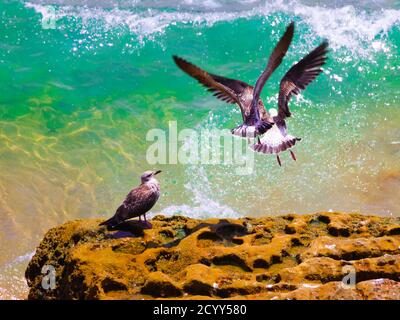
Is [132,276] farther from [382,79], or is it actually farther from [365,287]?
[382,79]

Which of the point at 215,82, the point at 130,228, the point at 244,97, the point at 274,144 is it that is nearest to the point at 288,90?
the point at 244,97

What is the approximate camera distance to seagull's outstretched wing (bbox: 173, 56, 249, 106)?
5500 millimetres

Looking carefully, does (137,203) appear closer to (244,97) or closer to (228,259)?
(228,259)

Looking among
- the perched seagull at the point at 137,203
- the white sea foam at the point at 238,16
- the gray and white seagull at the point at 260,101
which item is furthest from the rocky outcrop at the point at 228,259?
the white sea foam at the point at 238,16

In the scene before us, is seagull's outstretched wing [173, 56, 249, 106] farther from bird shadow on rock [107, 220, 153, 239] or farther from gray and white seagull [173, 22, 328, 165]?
bird shadow on rock [107, 220, 153, 239]

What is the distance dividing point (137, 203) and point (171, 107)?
6.96 metres

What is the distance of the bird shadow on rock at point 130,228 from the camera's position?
17.4 feet

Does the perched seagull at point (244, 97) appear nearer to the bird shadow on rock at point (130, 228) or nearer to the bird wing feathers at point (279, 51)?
the bird wing feathers at point (279, 51)

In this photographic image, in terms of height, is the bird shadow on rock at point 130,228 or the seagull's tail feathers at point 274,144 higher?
the seagull's tail feathers at point 274,144

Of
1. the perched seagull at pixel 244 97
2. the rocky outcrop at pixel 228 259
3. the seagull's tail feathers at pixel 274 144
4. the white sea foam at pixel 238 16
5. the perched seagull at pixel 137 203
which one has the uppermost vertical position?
the white sea foam at pixel 238 16

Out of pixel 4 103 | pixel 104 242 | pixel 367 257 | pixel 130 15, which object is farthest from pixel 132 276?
pixel 130 15

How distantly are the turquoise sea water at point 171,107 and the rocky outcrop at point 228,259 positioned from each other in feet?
8.19

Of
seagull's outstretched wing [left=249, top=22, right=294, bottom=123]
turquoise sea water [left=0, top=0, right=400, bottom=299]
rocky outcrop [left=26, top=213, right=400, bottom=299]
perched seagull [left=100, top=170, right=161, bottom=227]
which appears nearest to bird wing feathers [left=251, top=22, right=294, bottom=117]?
seagull's outstretched wing [left=249, top=22, right=294, bottom=123]
